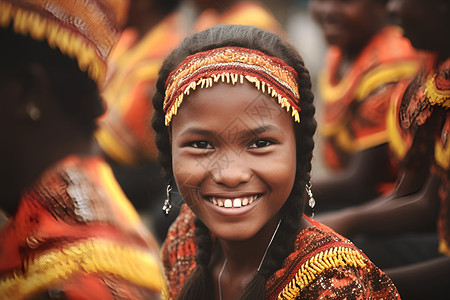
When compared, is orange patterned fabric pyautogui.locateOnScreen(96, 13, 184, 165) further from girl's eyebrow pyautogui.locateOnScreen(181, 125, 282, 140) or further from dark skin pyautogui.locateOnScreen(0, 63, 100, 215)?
girl's eyebrow pyautogui.locateOnScreen(181, 125, 282, 140)

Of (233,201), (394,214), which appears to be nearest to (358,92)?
(394,214)

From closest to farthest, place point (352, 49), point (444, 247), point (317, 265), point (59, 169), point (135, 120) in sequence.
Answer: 1. point (317, 265)
2. point (59, 169)
3. point (135, 120)
4. point (444, 247)
5. point (352, 49)

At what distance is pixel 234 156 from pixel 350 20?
1.68m

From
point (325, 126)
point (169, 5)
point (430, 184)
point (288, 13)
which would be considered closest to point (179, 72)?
point (288, 13)

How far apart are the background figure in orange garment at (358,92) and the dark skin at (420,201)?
0.09m

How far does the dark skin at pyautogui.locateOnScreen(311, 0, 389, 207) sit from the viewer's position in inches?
89.6

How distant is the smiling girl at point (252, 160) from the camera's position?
1.26 m

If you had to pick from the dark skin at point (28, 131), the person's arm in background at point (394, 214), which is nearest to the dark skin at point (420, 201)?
the person's arm in background at point (394, 214)

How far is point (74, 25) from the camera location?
1.36 meters

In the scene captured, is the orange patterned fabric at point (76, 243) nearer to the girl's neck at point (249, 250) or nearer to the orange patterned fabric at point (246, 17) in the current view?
the girl's neck at point (249, 250)

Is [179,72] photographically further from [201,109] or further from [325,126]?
[325,126]

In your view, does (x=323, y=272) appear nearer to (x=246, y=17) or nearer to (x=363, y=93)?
(x=246, y=17)

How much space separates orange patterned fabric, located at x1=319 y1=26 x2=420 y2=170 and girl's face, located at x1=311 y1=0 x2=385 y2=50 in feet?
0.26

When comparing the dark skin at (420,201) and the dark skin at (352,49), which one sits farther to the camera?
the dark skin at (352,49)
